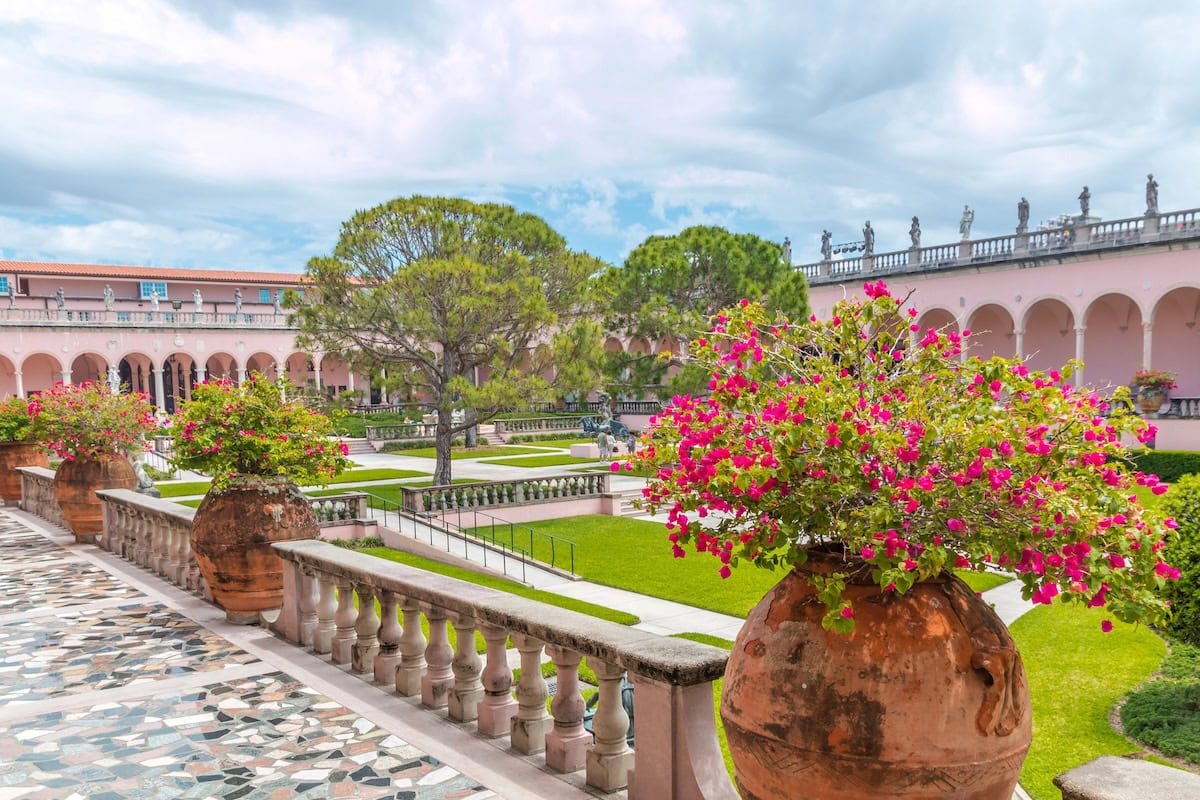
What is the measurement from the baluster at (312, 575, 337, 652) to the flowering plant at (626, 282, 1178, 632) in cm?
417

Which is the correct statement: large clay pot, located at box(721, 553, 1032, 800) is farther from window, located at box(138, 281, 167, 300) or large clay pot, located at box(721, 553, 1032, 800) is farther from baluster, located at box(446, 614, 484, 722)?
window, located at box(138, 281, 167, 300)

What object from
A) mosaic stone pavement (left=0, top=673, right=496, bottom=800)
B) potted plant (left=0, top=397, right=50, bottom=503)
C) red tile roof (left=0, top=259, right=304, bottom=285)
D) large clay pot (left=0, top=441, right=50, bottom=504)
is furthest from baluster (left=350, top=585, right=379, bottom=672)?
red tile roof (left=0, top=259, right=304, bottom=285)

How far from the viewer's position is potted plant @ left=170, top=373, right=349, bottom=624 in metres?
7.11

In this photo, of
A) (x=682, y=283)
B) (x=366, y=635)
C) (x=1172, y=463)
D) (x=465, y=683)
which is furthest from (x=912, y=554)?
(x=682, y=283)

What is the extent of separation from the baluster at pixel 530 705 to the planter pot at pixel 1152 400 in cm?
2908

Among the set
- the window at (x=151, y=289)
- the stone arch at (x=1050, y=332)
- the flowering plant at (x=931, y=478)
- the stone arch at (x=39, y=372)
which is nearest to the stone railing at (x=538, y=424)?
the stone arch at (x=1050, y=332)

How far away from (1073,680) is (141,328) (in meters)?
48.3

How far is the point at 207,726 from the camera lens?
518 cm

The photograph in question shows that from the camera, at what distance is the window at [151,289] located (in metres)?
53.7

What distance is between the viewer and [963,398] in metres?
2.89

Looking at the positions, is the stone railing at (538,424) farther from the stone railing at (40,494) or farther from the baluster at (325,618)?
the baluster at (325,618)

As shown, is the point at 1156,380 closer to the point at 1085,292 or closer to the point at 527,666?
the point at 1085,292

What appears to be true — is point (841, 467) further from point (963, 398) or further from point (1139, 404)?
point (1139, 404)

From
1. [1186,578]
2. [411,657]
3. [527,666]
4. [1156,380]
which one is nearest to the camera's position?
[527,666]
